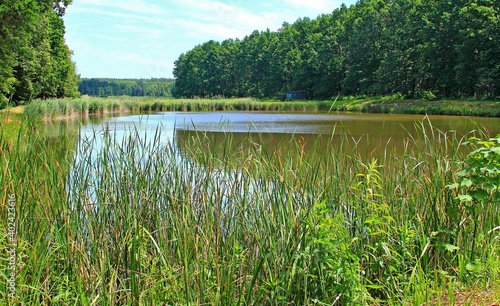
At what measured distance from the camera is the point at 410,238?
3.14 metres

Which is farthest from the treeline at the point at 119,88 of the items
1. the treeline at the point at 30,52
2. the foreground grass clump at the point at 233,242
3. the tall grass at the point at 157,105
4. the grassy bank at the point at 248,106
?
the foreground grass clump at the point at 233,242

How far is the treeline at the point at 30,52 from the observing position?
15286 mm

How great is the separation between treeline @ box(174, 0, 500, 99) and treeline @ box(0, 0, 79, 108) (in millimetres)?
27902

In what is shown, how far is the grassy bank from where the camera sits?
23703 mm

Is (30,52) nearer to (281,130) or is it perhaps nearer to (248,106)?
(281,130)

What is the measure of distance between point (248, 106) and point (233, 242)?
42.2m

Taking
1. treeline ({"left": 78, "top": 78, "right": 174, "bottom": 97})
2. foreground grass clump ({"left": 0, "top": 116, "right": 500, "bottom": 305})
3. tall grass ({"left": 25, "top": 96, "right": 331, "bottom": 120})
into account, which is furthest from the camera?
treeline ({"left": 78, "top": 78, "right": 174, "bottom": 97})

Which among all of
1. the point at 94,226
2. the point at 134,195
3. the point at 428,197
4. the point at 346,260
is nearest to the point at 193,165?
the point at 134,195

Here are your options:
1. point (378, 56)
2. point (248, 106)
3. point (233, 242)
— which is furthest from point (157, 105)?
point (233, 242)

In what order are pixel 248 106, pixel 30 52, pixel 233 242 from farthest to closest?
1. pixel 248 106
2. pixel 30 52
3. pixel 233 242

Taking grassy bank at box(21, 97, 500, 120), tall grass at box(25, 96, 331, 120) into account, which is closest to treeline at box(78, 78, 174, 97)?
tall grass at box(25, 96, 331, 120)

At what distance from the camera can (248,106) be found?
147ft

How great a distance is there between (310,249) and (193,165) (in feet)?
4.56

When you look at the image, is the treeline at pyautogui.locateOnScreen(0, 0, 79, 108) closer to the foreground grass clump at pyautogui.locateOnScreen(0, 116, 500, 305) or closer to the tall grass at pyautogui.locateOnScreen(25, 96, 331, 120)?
the foreground grass clump at pyautogui.locateOnScreen(0, 116, 500, 305)
